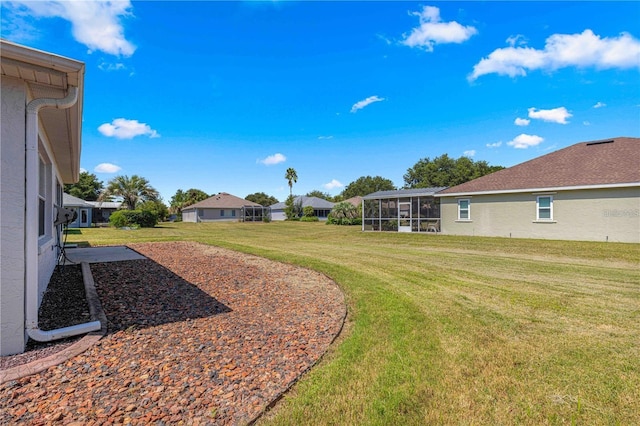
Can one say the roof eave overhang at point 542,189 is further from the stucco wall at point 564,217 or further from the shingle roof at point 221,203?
the shingle roof at point 221,203

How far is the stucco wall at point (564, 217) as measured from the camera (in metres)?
13.6

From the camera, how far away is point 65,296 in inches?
204

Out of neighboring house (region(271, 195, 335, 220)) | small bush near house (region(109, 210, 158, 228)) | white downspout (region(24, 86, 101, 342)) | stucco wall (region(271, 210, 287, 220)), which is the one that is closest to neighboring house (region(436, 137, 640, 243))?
white downspout (region(24, 86, 101, 342))

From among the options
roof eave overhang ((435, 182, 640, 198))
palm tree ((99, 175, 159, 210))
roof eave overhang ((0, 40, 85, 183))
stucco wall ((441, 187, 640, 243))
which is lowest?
stucco wall ((441, 187, 640, 243))

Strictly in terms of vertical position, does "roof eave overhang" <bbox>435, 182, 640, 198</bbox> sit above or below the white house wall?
above

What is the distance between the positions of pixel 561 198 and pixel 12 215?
19980mm

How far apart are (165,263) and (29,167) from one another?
569 cm

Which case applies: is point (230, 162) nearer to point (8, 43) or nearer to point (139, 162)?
point (139, 162)

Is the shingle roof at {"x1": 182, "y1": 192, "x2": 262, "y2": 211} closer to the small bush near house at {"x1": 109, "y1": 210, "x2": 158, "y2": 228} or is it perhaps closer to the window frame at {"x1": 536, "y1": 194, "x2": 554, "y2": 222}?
the small bush near house at {"x1": 109, "y1": 210, "x2": 158, "y2": 228}

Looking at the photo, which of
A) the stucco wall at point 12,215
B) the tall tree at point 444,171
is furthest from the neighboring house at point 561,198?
the tall tree at point 444,171

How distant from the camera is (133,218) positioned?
27.5m

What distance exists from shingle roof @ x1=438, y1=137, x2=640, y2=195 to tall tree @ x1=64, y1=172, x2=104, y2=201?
53613mm

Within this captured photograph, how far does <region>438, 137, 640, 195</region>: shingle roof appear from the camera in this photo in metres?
14.4

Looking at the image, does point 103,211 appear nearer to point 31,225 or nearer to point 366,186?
point 31,225
